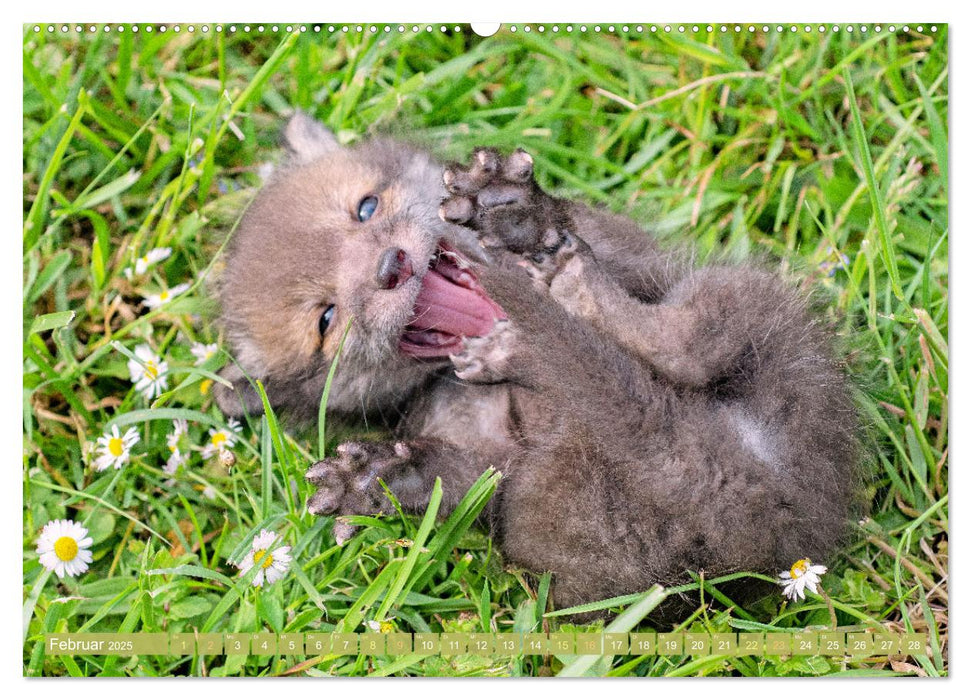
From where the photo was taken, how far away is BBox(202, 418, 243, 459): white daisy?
3.04 meters

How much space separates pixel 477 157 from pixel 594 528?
1.02 m

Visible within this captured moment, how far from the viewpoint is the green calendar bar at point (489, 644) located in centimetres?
246

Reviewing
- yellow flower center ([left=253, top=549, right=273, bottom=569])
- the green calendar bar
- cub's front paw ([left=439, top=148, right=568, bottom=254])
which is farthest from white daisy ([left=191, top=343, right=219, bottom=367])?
cub's front paw ([left=439, top=148, right=568, bottom=254])

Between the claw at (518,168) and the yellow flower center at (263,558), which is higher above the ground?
the claw at (518,168)

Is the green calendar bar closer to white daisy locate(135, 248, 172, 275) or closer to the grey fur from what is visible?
the grey fur

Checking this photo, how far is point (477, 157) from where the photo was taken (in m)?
2.52

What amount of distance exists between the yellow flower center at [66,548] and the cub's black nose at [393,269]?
1204 millimetres

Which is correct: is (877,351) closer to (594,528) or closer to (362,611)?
(594,528)

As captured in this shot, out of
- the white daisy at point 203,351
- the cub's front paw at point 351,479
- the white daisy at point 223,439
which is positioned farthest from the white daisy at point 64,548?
the cub's front paw at point 351,479

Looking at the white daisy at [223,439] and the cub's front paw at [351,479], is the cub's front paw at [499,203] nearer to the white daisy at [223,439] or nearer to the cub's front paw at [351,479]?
the cub's front paw at [351,479]

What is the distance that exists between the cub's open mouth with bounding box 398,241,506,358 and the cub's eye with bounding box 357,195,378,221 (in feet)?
0.81

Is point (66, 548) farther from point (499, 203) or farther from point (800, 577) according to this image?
point (800, 577)
